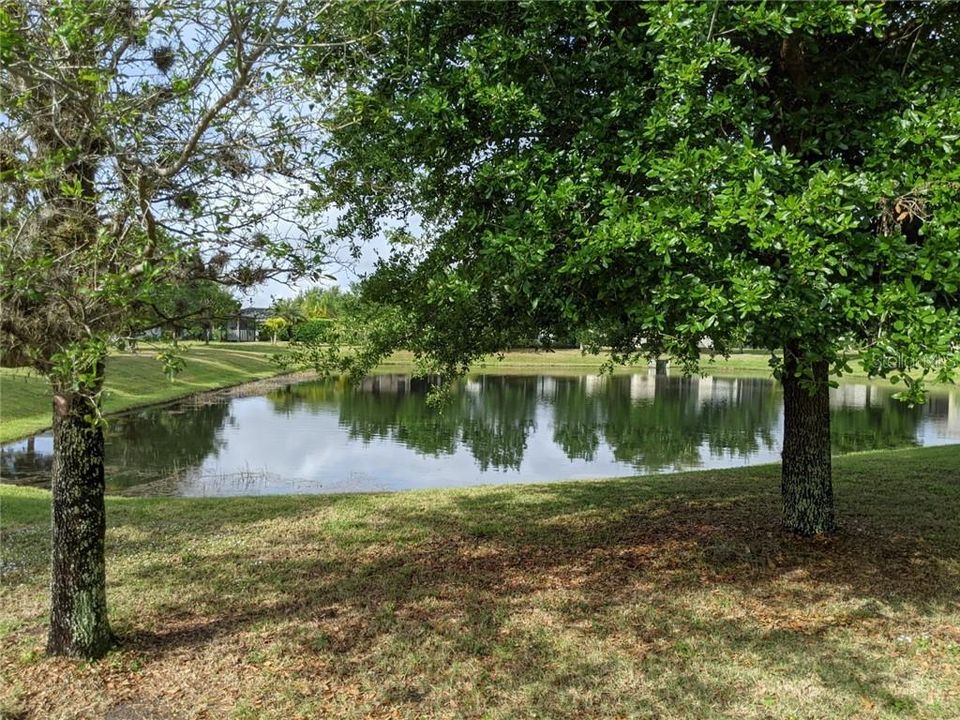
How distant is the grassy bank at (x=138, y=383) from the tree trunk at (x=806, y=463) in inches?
235

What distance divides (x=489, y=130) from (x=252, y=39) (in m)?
2.19

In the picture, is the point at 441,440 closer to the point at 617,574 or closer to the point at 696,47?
the point at 617,574

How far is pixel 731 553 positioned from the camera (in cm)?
819

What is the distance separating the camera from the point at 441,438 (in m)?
22.9

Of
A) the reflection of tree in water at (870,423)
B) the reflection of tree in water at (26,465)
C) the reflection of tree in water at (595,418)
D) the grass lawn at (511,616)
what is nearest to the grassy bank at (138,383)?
the reflection of tree in water at (26,465)

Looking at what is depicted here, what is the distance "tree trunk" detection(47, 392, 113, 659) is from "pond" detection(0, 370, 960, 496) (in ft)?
32.8

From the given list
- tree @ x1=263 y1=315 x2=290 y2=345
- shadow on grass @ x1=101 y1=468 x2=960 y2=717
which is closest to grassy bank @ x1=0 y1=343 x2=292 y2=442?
tree @ x1=263 y1=315 x2=290 y2=345

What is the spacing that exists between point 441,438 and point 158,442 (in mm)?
8486

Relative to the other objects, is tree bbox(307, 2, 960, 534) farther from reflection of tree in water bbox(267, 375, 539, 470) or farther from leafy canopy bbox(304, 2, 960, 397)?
reflection of tree in water bbox(267, 375, 539, 470)

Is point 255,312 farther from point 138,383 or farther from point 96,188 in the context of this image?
point 138,383

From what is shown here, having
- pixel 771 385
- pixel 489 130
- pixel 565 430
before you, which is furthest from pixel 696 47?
pixel 771 385

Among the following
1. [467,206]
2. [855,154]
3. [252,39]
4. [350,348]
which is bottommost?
[350,348]

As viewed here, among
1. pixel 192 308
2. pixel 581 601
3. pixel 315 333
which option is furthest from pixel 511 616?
pixel 315 333

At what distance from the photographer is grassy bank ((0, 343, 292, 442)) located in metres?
22.1
